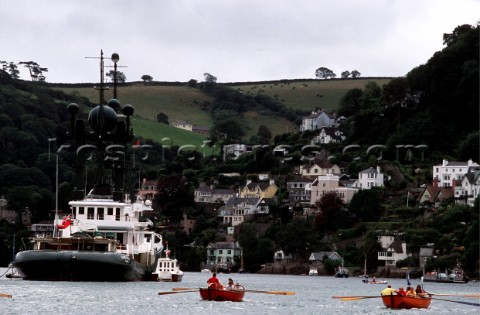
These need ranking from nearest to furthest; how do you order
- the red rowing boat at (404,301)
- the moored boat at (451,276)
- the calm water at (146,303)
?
the calm water at (146,303), the red rowing boat at (404,301), the moored boat at (451,276)

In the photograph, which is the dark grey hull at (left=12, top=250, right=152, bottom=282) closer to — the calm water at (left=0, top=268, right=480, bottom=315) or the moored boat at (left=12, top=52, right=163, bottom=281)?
the moored boat at (left=12, top=52, right=163, bottom=281)

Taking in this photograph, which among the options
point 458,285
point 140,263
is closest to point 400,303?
point 140,263

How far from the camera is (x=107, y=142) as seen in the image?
150000mm

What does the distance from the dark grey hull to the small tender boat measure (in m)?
19.4

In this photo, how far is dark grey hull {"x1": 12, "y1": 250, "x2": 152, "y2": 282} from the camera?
126 metres

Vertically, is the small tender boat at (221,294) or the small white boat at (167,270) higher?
the small white boat at (167,270)

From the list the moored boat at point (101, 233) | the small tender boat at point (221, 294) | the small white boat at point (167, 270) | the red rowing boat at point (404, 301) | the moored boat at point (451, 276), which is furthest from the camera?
the moored boat at point (451, 276)

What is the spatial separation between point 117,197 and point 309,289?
2084 centimetres

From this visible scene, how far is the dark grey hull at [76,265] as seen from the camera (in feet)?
414

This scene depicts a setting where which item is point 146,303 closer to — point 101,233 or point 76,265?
point 76,265

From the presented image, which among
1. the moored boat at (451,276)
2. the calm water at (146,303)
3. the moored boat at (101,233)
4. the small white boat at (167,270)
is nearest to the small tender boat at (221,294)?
the calm water at (146,303)

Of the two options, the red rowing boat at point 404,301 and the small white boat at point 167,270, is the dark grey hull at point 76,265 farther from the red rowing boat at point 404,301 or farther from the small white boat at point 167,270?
the red rowing boat at point 404,301

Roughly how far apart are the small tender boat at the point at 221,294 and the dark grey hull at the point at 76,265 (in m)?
19.4

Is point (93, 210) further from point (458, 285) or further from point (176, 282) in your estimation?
point (458, 285)
